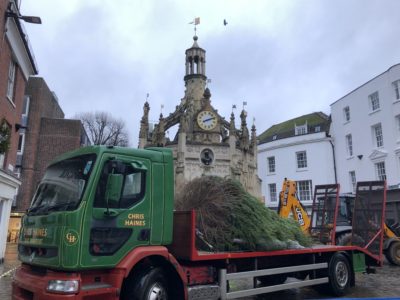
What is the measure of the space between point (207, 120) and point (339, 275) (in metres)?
31.7

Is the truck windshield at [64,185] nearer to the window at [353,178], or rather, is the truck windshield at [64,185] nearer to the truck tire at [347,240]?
the truck tire at [347,240]

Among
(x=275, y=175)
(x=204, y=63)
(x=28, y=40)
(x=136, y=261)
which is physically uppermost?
(x=204, y=63)

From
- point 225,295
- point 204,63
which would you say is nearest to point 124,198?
point 225,295

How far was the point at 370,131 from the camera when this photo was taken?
24.6 meters

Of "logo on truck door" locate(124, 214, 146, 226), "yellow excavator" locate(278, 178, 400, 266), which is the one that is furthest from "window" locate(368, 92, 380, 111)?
"logo on truck door" locate(124, 214, 146, 226)

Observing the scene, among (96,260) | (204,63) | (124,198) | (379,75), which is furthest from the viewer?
(204,63)

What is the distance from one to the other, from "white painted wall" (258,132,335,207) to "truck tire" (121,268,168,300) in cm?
2546

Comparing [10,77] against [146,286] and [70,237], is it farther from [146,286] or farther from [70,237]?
[146,286]

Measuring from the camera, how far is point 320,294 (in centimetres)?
849

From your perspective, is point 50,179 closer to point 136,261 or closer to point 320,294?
point 136,261

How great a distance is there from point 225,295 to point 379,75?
22521 mm

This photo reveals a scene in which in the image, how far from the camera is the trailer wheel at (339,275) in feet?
26.8

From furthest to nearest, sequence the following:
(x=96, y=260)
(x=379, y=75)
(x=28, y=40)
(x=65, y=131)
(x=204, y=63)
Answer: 1. (x=204, y=63)
2. (x=65, y=131)
3. (x=379, y=75)
4. (x=28, y=40)
5. (x=96, y=260)

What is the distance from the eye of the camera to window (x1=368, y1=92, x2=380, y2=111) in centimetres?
2441
